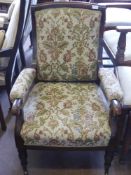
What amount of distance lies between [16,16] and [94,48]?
0.69 metres

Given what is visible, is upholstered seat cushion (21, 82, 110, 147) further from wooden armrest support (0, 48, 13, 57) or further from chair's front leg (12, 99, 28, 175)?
wooden armrest support (0, 48, 13, 57)

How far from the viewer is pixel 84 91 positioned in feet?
5.04

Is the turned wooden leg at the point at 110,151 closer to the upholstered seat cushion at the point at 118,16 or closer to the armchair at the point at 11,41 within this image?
the armchair at the point at 11,41

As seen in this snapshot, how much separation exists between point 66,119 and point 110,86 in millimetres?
322

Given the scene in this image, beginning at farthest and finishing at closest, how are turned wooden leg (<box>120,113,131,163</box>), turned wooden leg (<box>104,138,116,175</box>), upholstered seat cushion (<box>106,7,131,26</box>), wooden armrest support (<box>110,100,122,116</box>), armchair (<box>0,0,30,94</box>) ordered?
upholstered seat cushion (<box>106,7,131,26</box>) → armchair (<box>0,0,30,94</box>) → turned wooden leg (<box>120,113,131,163</box>) → turned wooden leg (<box>104,138,116,175</box>) → wooden armrest support (<box>110,100,122,116</box>)

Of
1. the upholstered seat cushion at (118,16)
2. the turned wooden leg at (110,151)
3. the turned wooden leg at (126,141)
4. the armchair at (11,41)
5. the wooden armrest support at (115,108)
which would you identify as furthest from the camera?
the upholstered seat cushion at (118,16)

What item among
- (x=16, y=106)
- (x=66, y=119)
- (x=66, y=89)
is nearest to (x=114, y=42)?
(x=66, y=89)

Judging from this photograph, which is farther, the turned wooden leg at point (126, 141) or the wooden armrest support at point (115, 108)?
the turned wooden leg at point (126, 141)

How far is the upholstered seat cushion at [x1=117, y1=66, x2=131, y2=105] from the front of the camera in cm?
136

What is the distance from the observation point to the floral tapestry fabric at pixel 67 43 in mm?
1488

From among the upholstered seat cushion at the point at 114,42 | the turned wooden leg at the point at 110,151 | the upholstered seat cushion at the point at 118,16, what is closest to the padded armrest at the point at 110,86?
the turned wooden leg at the point at 110,151

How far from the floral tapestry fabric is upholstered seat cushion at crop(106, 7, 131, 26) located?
789 mm

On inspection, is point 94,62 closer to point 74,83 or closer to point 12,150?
point 74,83

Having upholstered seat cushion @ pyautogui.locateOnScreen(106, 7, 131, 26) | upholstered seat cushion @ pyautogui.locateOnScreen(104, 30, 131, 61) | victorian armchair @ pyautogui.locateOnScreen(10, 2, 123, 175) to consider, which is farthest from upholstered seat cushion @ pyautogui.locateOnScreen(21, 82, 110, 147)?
upholstered seat cushion @ pyautogui.locateOnScreen(106, 7, 131, 26)
